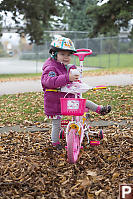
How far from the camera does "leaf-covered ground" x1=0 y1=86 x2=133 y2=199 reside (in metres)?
2.76

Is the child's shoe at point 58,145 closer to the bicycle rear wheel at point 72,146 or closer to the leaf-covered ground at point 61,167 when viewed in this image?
the leaf-covered ground at point 61,167

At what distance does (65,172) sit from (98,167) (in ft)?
1.47

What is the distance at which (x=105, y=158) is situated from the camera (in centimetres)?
350

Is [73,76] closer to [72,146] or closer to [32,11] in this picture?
[72,146]

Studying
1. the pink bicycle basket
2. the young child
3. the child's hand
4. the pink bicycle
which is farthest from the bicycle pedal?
the child's hand

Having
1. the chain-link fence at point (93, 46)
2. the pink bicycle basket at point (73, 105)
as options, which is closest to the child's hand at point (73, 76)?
the pink bicycle basket at point (73, 105)

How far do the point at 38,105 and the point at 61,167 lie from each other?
3.59 metres

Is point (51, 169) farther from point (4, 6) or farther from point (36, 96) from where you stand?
point (4, 6)

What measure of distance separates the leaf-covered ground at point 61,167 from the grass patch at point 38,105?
0.56 meters

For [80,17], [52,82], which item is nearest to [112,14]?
[52,82]

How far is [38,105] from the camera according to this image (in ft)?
22.0

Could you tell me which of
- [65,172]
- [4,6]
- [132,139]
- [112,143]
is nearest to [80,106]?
[65,172]

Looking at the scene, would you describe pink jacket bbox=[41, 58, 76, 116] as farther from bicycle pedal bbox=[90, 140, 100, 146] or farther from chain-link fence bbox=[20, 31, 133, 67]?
chain-link fence bbox=[20, 31, 133, 67]

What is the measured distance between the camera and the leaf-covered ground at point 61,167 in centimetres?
276
